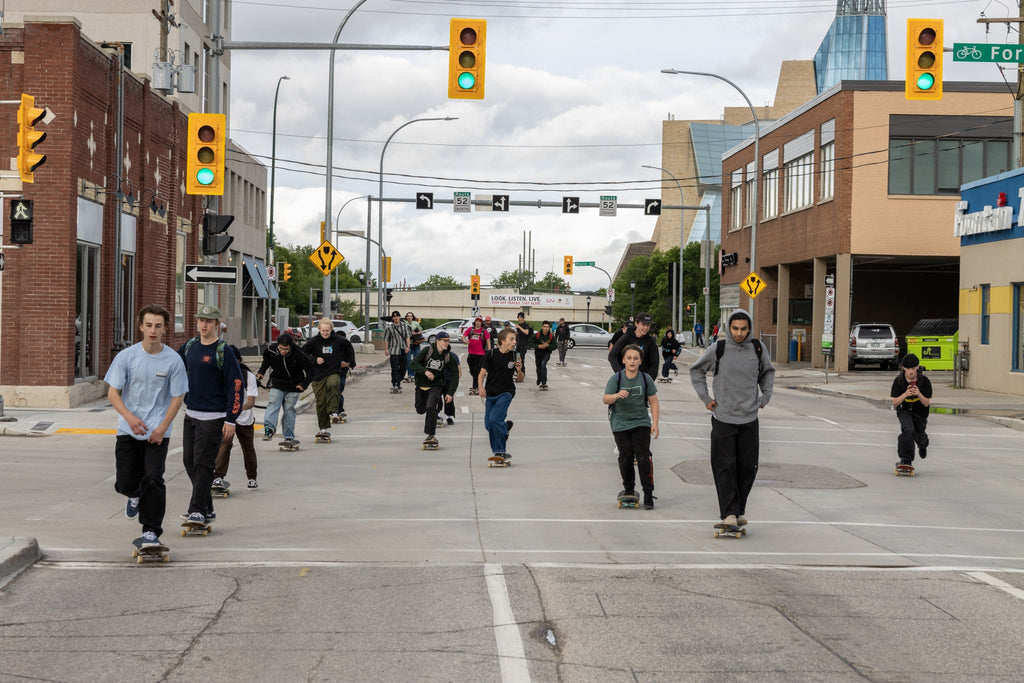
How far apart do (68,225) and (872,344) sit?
28814mm

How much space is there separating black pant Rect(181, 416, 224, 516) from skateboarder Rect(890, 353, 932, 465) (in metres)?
8.55

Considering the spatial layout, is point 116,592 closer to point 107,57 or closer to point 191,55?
point 107,57

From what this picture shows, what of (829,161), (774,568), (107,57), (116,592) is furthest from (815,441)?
(829,161)

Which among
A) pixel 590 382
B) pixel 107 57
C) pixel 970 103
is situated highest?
pixel 970 103

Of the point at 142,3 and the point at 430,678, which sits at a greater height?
the point at 142,3

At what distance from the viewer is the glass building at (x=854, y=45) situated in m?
158

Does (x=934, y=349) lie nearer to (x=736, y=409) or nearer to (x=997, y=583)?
(x=736, y=409)

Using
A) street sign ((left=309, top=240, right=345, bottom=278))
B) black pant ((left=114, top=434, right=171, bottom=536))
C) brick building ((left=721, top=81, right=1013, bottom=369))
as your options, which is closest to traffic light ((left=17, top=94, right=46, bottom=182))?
black pant ((left=114, top=434, right=171, bottom=536))

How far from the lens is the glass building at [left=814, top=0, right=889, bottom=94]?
15812 cm

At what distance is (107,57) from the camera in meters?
23.7

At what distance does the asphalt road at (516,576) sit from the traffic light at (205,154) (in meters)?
4.25

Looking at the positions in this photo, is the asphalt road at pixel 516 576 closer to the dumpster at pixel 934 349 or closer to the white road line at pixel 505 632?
the white road line at pixel 505 632

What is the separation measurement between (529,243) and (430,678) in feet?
489

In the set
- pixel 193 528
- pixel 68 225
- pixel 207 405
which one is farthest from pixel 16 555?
pixel 68 225
